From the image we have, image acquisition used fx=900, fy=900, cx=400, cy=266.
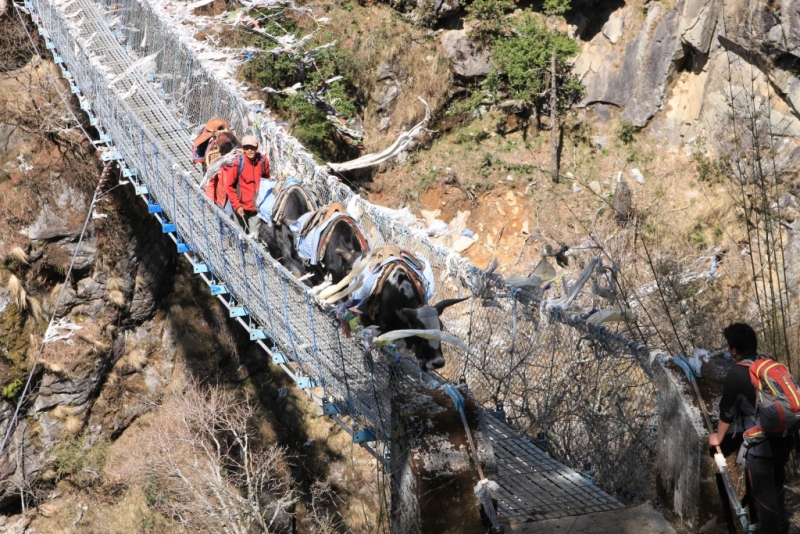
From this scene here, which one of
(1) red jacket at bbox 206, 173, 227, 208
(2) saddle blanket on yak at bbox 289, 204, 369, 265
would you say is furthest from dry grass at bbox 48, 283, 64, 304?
(2) saddle blanket on yak at bbox 289, 204, 369, 265

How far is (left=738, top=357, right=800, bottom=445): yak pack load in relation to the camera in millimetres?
2926

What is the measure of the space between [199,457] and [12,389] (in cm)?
256

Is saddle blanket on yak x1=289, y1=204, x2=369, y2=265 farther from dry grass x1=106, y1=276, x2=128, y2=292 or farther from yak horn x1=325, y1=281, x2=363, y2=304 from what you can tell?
dry grass x1=106, y1=276, x2=128, y2=292

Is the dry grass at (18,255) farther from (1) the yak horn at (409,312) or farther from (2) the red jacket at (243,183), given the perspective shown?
(1) the yak horn at (409,312)

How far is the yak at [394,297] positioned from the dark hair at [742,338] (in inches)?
75.6

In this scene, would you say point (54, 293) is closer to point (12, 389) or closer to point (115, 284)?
point (115, 284)

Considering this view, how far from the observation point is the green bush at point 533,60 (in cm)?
1297

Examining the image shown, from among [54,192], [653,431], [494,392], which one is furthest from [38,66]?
[653,431]

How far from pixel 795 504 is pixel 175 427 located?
31.0 feet

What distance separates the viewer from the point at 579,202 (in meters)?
12.5

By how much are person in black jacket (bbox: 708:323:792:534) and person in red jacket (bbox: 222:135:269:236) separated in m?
4.35

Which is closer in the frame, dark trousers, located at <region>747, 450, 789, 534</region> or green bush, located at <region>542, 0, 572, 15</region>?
dark trousers, located at <region>747, 450, 789, 534</region>

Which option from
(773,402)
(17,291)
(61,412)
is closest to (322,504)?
(61,412)

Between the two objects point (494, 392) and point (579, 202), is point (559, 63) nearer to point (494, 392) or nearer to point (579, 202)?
point (579, 202)
